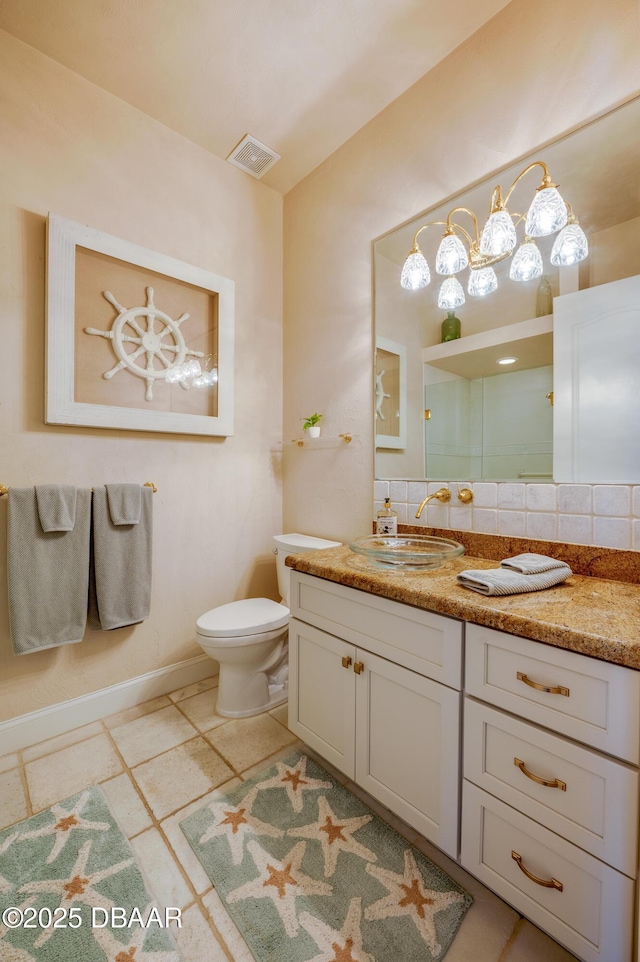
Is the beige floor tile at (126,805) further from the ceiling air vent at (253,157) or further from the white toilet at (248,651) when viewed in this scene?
the ceiling air vent at (253,157)

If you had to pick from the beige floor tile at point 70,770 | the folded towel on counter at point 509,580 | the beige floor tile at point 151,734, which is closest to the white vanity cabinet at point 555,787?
the folded towel on counter at point 509,580

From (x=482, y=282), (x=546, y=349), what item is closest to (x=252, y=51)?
(x=482, y=282)

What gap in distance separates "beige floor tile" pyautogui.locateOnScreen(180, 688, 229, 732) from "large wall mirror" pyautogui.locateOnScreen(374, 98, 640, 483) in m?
1.39

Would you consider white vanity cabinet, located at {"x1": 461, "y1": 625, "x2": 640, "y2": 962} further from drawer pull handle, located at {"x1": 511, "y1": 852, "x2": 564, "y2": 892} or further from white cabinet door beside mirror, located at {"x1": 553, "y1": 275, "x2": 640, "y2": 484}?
white cabinet door beside mirror, located at {"x1": 553, "y1": 275, "x2": 640, "y2": 484}

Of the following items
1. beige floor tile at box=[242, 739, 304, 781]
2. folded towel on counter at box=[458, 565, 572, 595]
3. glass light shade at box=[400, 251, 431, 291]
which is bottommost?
beige floor tile at box=[242, 739, 304, 781]

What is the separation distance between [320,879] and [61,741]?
3.98 ft

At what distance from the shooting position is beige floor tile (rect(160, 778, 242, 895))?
3.49 feet

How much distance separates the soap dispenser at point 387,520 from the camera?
1694 mm

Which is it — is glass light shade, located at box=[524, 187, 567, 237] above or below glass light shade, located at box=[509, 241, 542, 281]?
above

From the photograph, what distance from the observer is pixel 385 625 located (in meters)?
1.14

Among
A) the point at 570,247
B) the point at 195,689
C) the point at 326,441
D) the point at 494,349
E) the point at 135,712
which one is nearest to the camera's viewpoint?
the point at 570,247

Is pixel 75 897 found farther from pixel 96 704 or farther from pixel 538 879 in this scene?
pixel 538 879

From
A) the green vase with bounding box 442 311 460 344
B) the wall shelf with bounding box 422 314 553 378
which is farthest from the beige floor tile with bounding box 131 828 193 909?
the green vase with bounding box 442 311 460 344

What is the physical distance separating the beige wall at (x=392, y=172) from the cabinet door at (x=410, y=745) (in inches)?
33.5
